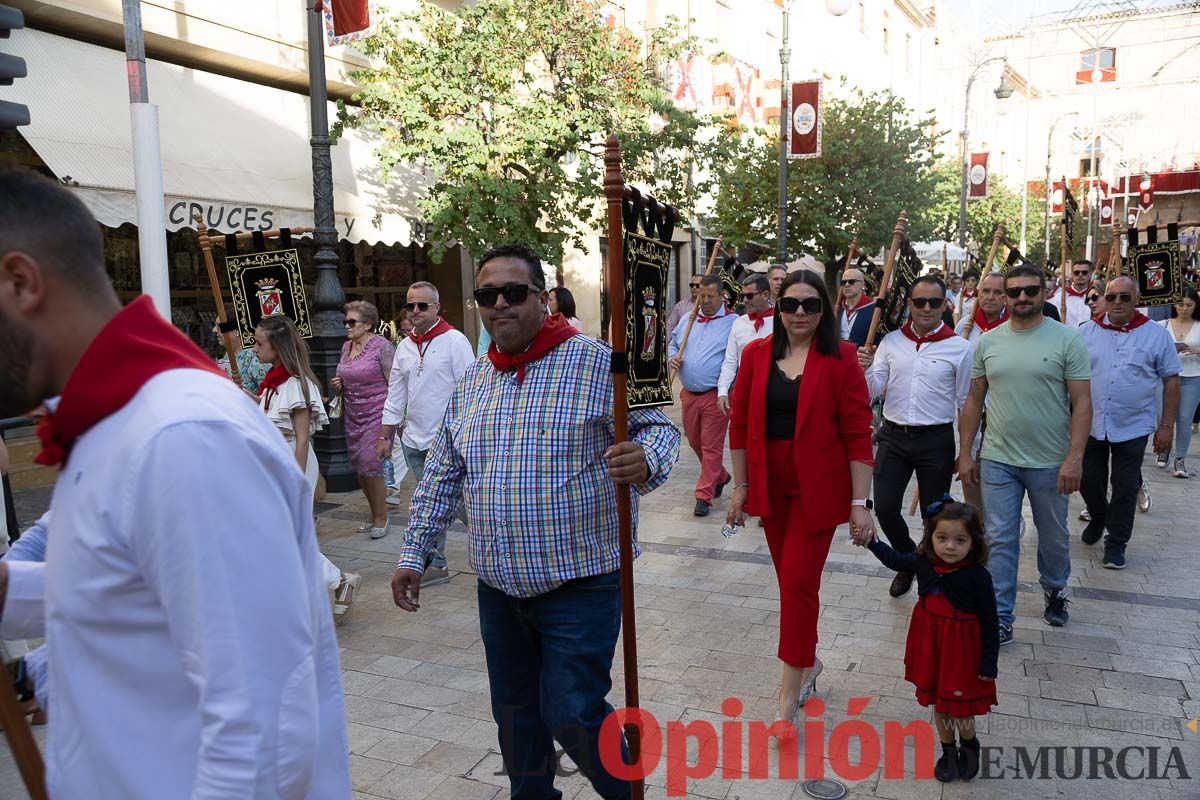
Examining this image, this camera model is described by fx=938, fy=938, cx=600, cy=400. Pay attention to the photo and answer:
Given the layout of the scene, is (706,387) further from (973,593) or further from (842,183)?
(842,183)

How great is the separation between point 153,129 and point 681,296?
19.2 metres

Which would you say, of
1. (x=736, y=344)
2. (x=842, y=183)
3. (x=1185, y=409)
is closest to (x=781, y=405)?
(x=736, y=344)

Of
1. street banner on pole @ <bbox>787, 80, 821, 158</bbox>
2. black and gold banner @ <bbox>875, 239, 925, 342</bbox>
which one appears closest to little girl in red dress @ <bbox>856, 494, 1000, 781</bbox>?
black and gold banner @ <bbox>875, 239, 925, 342</bbox>

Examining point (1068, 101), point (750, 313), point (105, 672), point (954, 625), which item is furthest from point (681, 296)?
point (1068, 101)

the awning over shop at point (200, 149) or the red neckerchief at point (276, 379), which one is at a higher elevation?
the awning over shop at point (200, 149)

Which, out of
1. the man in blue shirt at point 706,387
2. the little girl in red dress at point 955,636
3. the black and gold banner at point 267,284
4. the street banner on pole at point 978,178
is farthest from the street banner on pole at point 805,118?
the street banner on pole at point 978,178

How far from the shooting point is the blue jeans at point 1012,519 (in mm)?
5027

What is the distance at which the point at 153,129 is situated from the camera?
5.88m

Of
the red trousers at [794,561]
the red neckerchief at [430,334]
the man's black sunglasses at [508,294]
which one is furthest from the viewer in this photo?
the red neckerchief at [430,334]

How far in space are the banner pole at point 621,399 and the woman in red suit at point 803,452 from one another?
4.05ft

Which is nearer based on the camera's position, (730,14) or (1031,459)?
(1031,459)

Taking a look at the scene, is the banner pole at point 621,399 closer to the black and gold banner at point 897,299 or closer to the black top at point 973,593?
the black top at point 973,593

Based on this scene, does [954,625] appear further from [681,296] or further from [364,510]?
[681,296]

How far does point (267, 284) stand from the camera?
7.61 m
